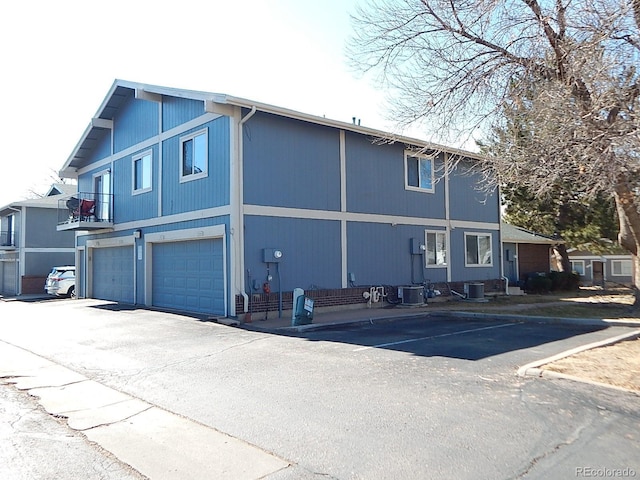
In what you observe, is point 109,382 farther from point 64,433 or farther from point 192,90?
point 192,90

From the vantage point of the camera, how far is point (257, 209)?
14.2m

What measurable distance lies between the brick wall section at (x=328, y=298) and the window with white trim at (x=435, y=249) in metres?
0.87

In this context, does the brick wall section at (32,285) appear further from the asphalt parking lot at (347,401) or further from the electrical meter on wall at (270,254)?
the electrical meter on wall at (270,254)

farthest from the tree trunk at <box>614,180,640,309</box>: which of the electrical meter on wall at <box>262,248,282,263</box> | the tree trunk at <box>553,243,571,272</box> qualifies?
the tree trunk at <box>553,243,571,272</box>

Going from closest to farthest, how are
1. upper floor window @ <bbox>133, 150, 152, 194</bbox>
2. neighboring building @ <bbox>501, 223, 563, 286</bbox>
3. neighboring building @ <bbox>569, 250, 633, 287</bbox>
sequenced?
upper floor window @ <bbox>133, 150, 152, 194</bbox>, neighboring building @ <bbox>501, 223, 563, 286</bbox>, neighboring building @ <bbox>569, 250, 633, 287</bbox>

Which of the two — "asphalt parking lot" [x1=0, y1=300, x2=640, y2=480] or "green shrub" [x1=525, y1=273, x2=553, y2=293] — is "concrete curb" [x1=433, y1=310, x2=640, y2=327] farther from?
"green shrub" [x1=525, y1=273, x2=553, y2=293]

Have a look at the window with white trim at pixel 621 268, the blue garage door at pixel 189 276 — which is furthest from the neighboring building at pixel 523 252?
the blue garage door at pixel 189 276

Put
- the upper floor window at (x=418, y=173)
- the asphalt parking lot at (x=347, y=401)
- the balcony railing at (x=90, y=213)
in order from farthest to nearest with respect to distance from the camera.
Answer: the balcony railing at (x=90, y=213) < the upper floor window at (x=418, y=173) < the asphalt parking lot at (x=347, y=401)

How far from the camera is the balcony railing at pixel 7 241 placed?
30809 millimetres

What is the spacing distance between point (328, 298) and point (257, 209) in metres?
3.68

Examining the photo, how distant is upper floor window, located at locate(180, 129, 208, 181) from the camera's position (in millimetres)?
15125

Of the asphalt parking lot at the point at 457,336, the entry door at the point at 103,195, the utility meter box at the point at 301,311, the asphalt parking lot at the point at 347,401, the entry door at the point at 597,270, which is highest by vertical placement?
the entry door at the point at 103,195

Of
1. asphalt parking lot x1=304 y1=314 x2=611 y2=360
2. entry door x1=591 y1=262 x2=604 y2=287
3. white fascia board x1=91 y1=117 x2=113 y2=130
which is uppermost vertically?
white fascia board x1=91 y1=117 x2=113 y2=130

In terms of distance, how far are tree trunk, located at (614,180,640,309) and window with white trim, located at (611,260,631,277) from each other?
24.3 metres
